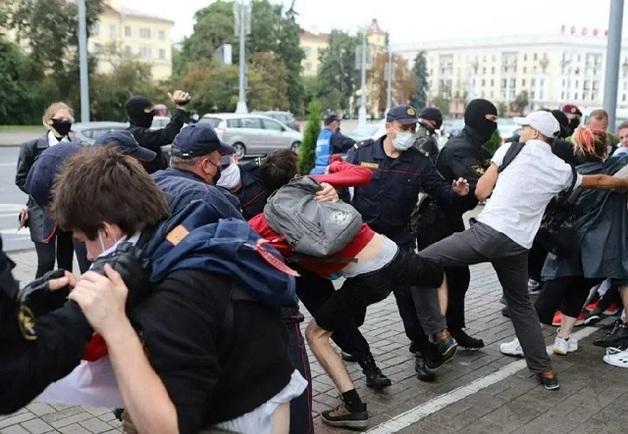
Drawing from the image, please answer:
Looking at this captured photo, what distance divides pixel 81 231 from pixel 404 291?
340 cm

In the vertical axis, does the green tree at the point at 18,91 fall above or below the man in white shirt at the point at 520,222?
above

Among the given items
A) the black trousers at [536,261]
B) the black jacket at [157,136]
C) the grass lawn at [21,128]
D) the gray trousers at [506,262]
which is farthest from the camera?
the grass lawn at [21,128]

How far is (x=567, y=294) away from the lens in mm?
5332

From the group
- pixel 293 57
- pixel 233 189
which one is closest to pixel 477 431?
pixel 233 189

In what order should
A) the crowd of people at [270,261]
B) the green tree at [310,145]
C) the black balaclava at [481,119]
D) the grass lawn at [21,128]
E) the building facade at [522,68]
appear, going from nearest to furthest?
the crowd of people at [270,261]
the black balaclava at [481,119]
the green tree at [310,145]
the grass lawn at [21,128]
the building facade at [522,68]

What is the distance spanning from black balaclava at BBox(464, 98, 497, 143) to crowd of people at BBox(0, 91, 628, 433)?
1 cm

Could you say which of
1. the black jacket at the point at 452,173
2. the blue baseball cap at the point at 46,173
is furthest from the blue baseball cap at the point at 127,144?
the black jacket at the point at 452,173

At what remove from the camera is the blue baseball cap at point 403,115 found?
475cm

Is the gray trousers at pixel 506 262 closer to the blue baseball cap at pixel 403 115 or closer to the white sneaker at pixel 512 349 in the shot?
the white sneaker at pixel 512 349

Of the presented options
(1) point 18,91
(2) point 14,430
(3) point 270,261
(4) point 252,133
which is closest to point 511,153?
(3) point 270,261

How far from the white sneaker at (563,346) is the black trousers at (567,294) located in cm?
22

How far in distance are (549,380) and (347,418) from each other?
154cm

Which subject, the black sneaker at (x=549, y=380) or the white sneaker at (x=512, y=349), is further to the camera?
the white sneaker at (x=512, y=349)

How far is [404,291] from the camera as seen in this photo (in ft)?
16.2
